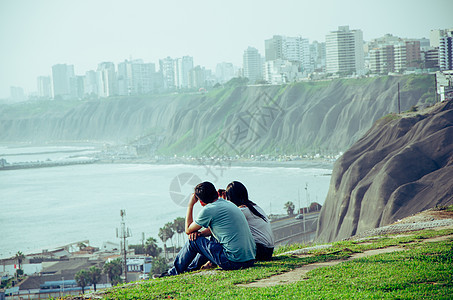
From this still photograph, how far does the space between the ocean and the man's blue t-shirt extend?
25.3 meters

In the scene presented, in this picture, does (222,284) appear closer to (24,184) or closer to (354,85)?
(24,184)

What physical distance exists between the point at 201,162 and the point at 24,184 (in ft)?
67.0

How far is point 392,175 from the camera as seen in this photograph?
18.9 metres

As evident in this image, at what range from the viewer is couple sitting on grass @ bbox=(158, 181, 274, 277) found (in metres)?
4.62

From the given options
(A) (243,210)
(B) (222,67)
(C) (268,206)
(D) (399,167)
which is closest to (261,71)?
(B) (222,67)

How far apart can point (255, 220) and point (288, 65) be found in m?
83.8

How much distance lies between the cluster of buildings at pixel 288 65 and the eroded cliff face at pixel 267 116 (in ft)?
17.9

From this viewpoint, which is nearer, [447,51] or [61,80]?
[447,51]

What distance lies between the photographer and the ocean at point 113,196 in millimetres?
33469

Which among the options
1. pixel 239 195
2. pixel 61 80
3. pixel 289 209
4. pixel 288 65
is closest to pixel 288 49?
pixel 288 65

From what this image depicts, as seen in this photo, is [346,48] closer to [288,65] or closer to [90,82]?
[288,65]

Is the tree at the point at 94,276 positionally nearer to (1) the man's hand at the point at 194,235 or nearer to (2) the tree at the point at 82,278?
(2) the tree at the point at 82,278

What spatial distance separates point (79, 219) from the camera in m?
38.3

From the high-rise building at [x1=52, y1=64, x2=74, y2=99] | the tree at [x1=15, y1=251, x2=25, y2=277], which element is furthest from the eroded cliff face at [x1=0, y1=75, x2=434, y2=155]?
the high-rise building at [x1=52, y1=64, x2=74, y2=99]
